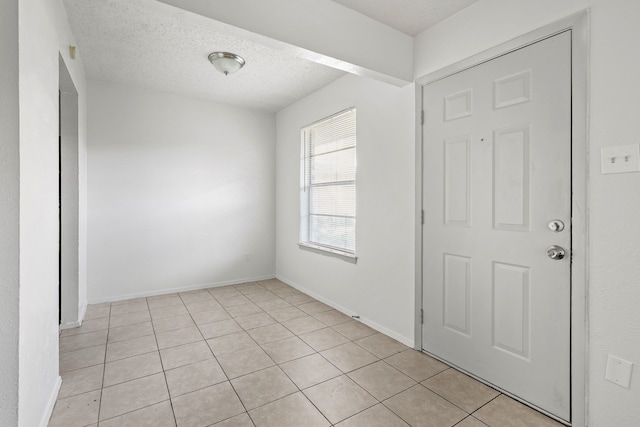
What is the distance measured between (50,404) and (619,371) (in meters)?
3.08

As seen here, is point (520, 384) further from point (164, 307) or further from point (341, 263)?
point (164, 307)

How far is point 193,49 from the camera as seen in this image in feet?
9.50

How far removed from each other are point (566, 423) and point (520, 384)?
0.85 ft

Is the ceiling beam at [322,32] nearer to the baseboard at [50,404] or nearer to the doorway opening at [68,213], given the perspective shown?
the doorway opening at [68,213]

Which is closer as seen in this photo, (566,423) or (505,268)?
(566,423)

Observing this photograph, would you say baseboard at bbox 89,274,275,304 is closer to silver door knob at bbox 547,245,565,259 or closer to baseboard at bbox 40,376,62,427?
baseboard at bbox 40,376,62,427

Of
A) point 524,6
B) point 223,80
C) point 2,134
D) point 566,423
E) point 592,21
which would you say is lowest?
point 566,423

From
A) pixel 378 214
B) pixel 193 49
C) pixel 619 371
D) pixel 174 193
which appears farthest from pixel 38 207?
pixel 619 371

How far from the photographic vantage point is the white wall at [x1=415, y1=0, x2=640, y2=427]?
1479 mm

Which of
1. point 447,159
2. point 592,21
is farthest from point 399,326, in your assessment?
point 592,21

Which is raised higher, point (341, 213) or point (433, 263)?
point (341, 213)

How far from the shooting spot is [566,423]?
1.72m

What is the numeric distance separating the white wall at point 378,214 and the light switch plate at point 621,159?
124 cm

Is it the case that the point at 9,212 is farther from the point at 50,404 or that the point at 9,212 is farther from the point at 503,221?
the point at 503,221
